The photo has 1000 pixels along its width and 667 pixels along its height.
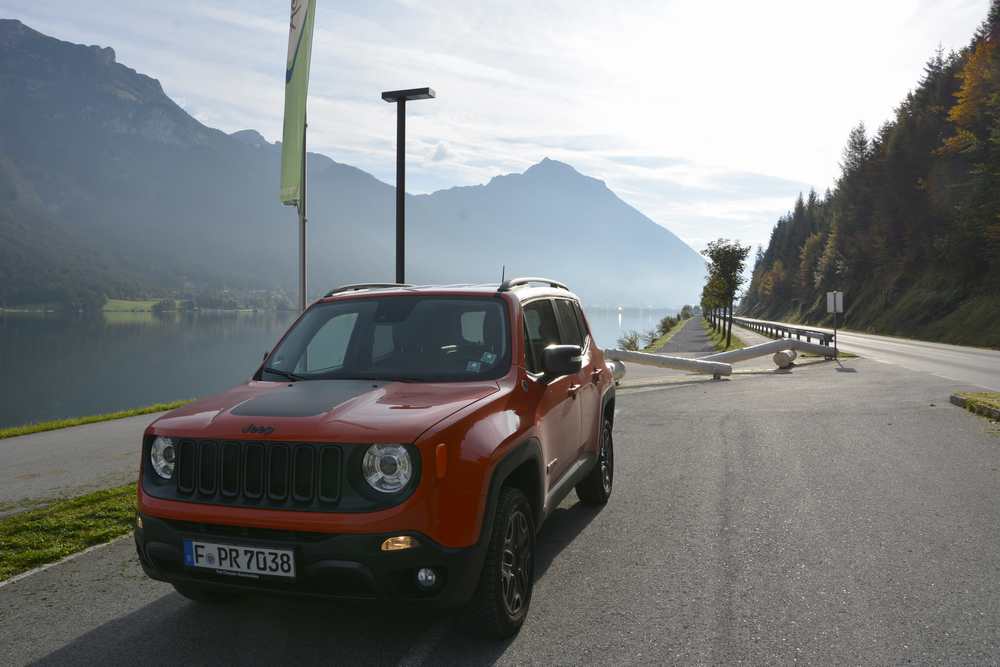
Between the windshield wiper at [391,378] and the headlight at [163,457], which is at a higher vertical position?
the windshield wiper at [391,378]

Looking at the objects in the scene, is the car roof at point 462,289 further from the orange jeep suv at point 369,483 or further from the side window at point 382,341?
the orange jeep suv at point 369,483

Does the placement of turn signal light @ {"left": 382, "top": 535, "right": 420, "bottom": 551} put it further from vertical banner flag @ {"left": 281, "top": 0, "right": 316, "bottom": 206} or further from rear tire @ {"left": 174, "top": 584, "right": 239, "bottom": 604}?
vertical banner flag @ {"left": 281, "top": 0, "right": 316, "bottom": 206}

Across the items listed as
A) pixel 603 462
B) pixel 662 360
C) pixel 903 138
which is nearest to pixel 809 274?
pixel 903 138

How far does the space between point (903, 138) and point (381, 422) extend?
2869 inches

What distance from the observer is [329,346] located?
16.6ft

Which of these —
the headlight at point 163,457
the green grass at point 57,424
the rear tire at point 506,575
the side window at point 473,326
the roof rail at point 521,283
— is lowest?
the green grass at point 57,424

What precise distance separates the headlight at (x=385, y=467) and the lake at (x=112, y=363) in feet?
97.5

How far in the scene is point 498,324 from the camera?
4.75 meters

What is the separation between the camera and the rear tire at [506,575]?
3695mm

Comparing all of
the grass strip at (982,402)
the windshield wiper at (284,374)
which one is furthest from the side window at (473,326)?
the grass strip at (982,402)

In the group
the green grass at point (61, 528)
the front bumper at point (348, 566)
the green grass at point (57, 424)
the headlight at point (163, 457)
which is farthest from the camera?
the green grass at point (57, 424)

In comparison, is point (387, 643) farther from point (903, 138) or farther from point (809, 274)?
point (809, 274)

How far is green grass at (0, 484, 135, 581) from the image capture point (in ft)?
17.5

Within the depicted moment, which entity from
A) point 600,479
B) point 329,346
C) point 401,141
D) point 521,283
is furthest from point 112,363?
point 521,283
